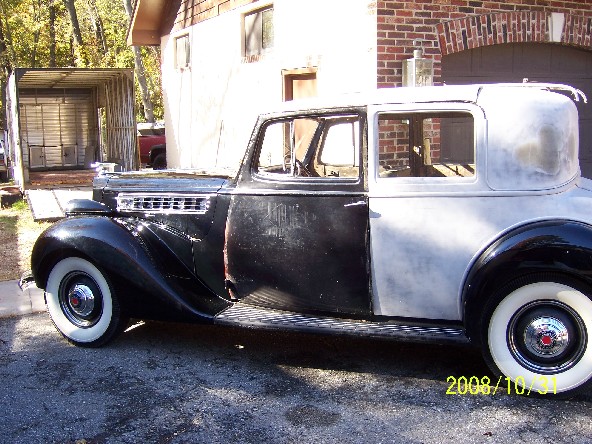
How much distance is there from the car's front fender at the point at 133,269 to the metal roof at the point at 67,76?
10673 millimetres

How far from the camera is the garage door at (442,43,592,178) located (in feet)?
28.2

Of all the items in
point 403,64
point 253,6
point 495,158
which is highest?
point 253,6

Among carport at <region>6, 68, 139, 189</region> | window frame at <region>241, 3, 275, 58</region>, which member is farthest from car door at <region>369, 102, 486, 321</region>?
carport at <region>6, 68, 139, 189</region>

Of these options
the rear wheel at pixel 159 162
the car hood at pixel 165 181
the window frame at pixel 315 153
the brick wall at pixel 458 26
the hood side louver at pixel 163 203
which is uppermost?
the brick wall at pixel 458 26

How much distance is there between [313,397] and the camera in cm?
407

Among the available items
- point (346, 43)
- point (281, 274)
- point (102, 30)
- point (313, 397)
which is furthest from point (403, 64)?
point (102, 30)

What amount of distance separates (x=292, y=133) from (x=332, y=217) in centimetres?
68

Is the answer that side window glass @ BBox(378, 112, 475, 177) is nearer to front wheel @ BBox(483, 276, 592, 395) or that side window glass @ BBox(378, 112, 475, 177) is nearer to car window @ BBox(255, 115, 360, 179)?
car window @ BBox(255, 115, 360, 179)

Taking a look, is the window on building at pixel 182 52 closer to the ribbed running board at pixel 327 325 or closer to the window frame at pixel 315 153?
the window frame at pixel 315 153

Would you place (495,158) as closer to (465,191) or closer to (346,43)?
(465,191)

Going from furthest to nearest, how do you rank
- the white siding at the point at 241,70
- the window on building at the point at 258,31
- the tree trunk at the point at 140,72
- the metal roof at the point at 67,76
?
the tree trunk at the point at 140,72, the metal roof at the point at 67,76, the window on building at the point at 258,31, the white siding at the point at 241,70

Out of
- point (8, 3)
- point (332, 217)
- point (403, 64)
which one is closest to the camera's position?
point (332, 217)

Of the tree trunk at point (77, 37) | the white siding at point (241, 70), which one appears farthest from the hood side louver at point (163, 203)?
the tree trunk at point (77, 37)

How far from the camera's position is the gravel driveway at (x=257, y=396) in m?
3.61
